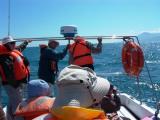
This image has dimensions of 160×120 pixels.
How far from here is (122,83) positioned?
22.6m

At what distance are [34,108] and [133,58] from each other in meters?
3.63

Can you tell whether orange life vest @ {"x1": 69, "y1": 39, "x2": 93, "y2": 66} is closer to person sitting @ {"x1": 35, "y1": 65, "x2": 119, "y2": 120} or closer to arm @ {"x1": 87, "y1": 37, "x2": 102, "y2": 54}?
arm @ {"x1": 87, "y1": 37, "x2": 102, "y2": 54}

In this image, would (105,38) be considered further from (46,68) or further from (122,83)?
(122,83)

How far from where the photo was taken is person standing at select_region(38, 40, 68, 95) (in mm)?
7801

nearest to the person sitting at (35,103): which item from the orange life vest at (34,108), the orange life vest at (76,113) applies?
the orange life vest at (34,108)

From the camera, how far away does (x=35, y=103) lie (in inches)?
157

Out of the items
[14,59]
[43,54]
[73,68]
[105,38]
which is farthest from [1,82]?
[73,68]

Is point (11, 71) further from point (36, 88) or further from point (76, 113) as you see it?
point (76, 113)

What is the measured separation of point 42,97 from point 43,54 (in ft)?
12.9

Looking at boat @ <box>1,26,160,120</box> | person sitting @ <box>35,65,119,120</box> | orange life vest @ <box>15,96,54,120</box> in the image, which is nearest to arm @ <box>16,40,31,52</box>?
boat @ <box>1,26,160,120</box>

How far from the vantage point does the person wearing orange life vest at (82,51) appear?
8008mm

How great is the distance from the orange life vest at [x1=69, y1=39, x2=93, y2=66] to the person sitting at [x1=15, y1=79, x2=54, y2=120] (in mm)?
3855

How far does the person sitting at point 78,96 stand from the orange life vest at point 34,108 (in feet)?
3.89

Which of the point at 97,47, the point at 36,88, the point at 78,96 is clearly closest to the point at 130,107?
the point at 97,47
